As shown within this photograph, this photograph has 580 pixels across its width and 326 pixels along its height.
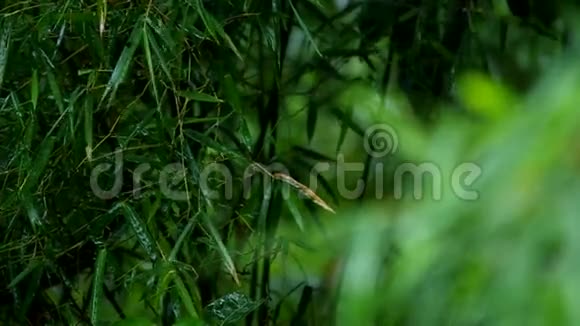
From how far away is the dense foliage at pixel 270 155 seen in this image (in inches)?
24.6

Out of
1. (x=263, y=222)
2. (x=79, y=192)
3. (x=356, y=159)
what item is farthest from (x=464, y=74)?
(x=79, y=192)

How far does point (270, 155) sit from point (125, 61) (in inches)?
12.6

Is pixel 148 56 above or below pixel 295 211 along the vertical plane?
above

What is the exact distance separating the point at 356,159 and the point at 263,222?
0.23 meters

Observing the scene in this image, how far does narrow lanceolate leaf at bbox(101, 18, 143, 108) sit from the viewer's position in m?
0.96

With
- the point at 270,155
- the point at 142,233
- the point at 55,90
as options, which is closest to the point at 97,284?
the point at 142,233

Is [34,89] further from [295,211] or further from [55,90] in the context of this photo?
[295,211]

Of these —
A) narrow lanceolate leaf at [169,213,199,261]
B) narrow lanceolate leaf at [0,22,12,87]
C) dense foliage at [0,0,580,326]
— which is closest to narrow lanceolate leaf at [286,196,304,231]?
dense foliage at [0,0,580,326]

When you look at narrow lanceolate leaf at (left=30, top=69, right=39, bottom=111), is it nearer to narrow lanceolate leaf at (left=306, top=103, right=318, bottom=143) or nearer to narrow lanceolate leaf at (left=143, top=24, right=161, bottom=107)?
narrow lanceolate leaf at (left=143, top=24, right=161, bottom=107)

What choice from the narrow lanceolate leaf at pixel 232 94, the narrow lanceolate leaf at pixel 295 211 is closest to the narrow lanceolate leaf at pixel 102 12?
the narrow lanceolate leaf at pixel 232 94

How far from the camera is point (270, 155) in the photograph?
124 cm

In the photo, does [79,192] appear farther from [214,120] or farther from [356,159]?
[356,159]

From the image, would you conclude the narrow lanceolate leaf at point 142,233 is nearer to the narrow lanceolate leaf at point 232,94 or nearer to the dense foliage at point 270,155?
the dense foliage at point 270,155

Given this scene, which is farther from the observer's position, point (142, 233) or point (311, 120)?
point (311, 120)
